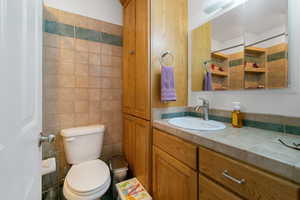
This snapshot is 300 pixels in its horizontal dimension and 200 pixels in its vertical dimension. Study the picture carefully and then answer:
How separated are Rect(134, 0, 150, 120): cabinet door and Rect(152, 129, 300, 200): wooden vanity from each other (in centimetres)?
29

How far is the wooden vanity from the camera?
50cm

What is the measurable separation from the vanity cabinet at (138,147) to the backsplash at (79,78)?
0.73 ft

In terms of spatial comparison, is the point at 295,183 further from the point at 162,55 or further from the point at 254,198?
the point at 162,55

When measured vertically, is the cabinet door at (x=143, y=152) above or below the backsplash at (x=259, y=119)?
below

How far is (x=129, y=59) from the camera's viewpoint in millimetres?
1560

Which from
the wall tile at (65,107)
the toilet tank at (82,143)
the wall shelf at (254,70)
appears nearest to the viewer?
the wall shelf at (254,70)

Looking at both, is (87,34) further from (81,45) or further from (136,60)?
(136,60)

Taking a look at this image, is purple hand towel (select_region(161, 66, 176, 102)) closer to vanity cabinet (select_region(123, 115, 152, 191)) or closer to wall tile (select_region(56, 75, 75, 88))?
vanity cabinet (select_region(123, 115, 152, 191))

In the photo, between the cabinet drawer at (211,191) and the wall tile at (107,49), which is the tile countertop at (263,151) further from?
the wall tile at (107,49)

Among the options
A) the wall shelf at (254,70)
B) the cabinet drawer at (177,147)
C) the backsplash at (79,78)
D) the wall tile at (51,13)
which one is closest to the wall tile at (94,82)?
the backsplash at (79,78)

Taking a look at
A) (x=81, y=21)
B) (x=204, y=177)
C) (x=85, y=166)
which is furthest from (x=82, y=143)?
(x=81, y=21)

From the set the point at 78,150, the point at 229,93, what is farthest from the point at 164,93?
the point at 78,150

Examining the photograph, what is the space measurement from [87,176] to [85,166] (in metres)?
0.17

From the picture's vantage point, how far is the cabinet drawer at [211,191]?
0.62 m
